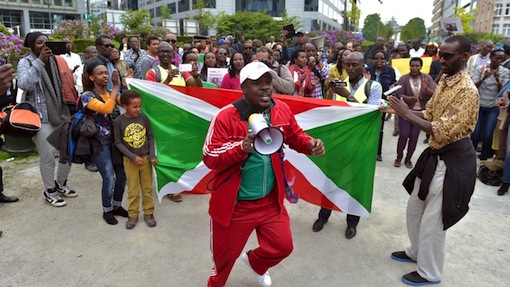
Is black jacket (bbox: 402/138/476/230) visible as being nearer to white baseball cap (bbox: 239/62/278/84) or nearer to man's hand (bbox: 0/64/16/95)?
white baseball cap (bbox: 239/62/278/84)

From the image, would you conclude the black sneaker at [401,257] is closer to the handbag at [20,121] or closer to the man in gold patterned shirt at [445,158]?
the man in gold patterned shirt at [445,158]

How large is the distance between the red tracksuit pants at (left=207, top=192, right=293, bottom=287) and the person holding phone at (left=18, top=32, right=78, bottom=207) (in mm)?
3028

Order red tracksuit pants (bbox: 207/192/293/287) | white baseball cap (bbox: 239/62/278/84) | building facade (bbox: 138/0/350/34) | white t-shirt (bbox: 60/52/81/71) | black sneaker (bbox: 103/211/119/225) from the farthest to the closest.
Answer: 1. building facade (bbox: 138/0/350/34)
2. white t-shirt (bbox: 60/52/81/71)
3. black sneaker (bbox: 103/211/119/225)
4. red tracksuit pants (bbox: 207/192/293/287)
5. white baseball cap (bbox: 239/62/278/84)

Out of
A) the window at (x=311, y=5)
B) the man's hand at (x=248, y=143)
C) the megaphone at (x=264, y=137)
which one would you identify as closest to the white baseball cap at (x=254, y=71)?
the megaphone at (x=264, y=137)

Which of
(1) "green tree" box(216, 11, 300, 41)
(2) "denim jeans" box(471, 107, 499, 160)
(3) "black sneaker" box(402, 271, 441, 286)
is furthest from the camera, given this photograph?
(1) "green tree" box(216, 11, 300, 41)

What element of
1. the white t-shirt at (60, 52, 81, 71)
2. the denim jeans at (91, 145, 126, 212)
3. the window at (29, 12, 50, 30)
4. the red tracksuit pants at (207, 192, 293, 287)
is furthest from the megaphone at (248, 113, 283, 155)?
the window at (29, 12, 50, 30)

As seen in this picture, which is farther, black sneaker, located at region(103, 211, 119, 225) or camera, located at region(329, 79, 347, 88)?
black sneaker, located at region(103, 211, 119, 225)

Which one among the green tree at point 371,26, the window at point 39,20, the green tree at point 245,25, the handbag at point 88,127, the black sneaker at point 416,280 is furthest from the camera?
the green tree at point 371,26

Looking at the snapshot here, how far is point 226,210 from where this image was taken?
288 centimetres

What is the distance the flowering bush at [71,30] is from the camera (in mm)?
21444

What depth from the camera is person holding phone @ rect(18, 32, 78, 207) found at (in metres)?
4.78

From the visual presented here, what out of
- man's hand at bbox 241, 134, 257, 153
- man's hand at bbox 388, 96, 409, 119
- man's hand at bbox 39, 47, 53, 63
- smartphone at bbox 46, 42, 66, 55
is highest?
smartphone at bbox 46, 42, 66, 55

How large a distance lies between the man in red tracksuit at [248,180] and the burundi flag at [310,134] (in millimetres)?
387

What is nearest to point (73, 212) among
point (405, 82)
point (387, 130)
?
point (405, 82)
